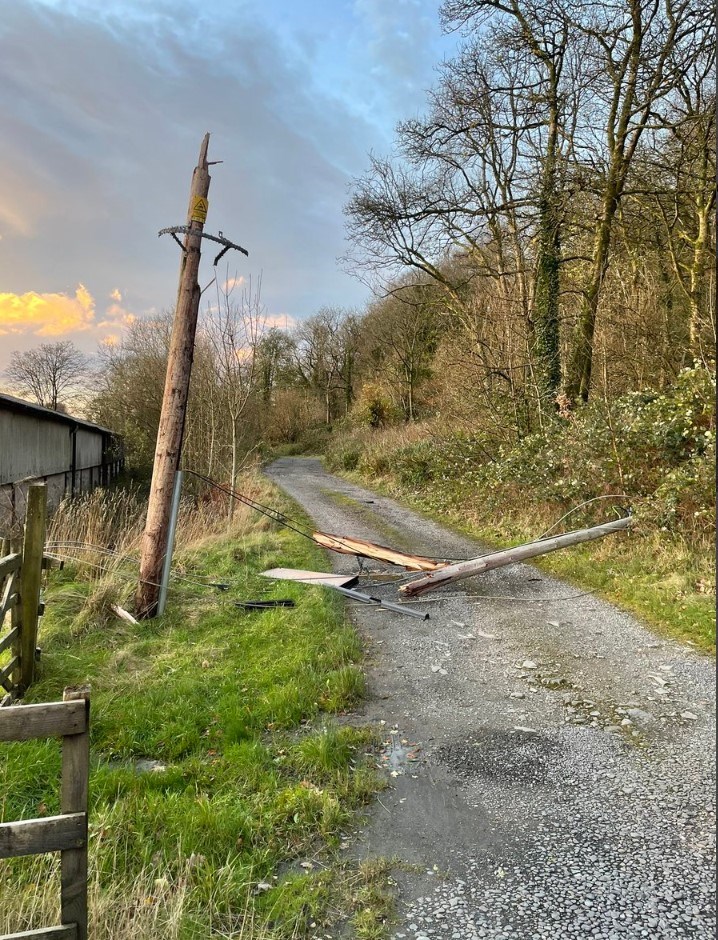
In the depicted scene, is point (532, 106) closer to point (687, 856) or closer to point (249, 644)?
point (249, 644)

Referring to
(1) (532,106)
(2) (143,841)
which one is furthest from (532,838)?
(1) (532,106)

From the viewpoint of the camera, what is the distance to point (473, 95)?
45.7ft

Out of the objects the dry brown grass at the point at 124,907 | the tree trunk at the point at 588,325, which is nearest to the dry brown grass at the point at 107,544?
the dry brown grass at the point at 124,907

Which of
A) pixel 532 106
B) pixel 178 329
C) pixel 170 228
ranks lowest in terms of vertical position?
pixel 178 329

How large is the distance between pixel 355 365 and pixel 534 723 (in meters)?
36.9

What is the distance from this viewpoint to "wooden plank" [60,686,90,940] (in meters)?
2.07

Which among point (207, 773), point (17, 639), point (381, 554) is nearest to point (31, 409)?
point (381, 554)

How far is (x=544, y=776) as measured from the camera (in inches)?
148

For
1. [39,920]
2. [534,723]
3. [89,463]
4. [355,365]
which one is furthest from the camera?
[355,365]

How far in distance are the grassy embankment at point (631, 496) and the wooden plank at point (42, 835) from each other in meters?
5.67

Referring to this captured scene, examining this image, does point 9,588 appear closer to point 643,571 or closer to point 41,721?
point 41,721

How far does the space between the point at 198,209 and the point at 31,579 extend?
4780 mm

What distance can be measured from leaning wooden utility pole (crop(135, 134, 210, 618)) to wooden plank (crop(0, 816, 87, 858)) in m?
5.27

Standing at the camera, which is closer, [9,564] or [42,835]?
[42,835]
